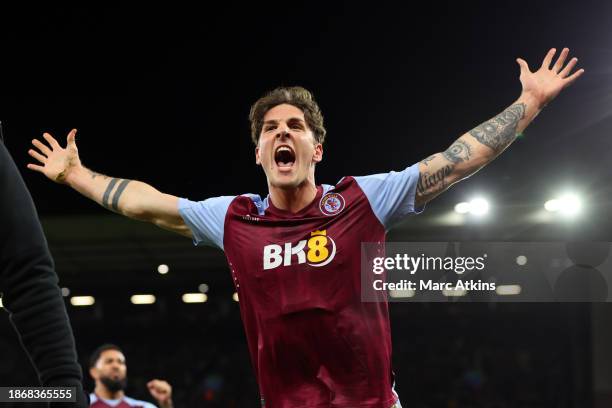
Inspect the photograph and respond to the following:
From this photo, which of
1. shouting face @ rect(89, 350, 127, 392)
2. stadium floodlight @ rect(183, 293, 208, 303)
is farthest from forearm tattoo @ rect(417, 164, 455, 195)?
stadium floodlight @ rect(183, 293, 208, 303)

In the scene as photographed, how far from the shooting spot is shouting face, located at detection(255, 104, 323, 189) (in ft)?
15.2

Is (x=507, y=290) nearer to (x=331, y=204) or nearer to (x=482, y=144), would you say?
(x=482, y=144)

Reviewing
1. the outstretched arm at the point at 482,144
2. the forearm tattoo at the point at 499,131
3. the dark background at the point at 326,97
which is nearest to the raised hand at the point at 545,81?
the outstretched arm at the point at 482,144

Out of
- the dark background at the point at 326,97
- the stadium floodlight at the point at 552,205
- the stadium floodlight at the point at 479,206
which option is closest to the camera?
the dark background at the point at 326,97

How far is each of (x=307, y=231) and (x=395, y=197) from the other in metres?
0.53

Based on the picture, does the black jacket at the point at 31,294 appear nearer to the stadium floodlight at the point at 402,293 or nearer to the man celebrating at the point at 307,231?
the man celebrating at the point at 307,231

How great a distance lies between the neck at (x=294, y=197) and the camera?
463 centimetres

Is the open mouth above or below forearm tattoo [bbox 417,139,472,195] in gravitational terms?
above

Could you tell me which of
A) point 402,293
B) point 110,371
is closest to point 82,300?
point 402,293

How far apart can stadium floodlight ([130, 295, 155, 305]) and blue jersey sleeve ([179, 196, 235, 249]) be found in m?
17.9

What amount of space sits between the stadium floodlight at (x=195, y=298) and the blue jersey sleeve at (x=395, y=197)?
59.3ft

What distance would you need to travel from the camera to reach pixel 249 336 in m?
4.46

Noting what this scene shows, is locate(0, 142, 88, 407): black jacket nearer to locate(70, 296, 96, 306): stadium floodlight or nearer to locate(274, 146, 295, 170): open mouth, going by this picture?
locate(274, 146, 295, 170): open mouth

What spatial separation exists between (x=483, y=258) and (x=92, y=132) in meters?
7.42
